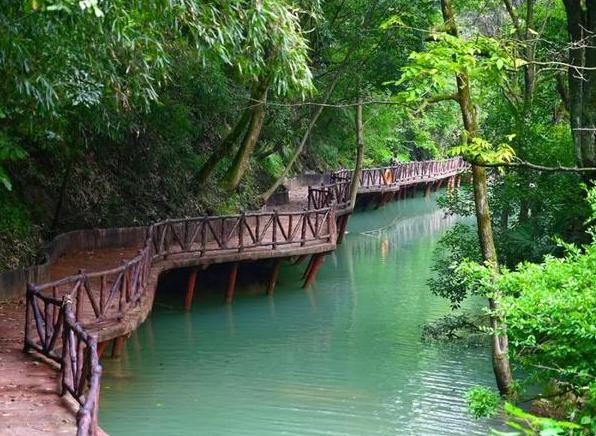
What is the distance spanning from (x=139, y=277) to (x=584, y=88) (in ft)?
23.7

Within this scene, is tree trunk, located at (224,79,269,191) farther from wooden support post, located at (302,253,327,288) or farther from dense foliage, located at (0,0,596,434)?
wooden support post, located at (302,253,327,288)

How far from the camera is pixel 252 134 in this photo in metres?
22.1

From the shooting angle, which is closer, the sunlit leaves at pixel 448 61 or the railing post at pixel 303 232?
the sunlit leaves at pixel 448 61

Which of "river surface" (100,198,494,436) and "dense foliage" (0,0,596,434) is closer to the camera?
"dense foliage" (0,0,596,434)

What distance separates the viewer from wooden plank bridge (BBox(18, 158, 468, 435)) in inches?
337

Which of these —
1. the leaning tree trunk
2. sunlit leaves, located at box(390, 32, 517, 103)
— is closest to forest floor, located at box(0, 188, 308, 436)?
sunlit leaves, located at box(390, 32, 517, 103)

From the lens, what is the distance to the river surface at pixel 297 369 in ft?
38.1

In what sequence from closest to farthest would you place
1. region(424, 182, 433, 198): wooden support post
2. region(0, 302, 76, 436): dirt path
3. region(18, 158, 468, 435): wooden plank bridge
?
region(0, 302, 76, 436): dirt path, region(18, 158, 468, 435): wooden plank bridge, region(424, 182, 433, 198): wooden support post

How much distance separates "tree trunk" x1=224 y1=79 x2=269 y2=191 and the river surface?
3.14m

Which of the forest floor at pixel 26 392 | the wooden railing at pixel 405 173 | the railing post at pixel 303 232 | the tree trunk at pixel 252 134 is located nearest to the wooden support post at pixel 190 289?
the railing post at pixel 303 232

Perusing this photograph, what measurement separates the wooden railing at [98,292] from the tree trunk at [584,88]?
6.42 metres

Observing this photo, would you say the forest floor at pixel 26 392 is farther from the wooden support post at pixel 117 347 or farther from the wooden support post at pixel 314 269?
the wooden support post at pixel 314 269

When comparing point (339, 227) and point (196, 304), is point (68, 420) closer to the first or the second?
point (196, 304)

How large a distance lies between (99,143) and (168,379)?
8986 mm
